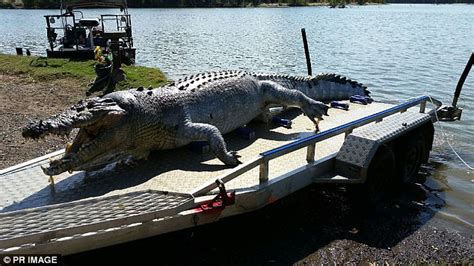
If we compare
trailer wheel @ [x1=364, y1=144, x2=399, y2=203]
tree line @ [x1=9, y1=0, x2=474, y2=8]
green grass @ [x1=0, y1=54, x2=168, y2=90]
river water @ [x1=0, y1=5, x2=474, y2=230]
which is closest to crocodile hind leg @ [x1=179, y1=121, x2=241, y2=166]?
trailer wheel @ [x1=364, y1=144, x2=399, y2=203]

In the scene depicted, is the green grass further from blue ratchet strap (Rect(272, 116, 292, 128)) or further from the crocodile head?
the crocodile head

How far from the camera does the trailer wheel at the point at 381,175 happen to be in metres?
5.88

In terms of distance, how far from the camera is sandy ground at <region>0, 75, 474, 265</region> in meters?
5.11

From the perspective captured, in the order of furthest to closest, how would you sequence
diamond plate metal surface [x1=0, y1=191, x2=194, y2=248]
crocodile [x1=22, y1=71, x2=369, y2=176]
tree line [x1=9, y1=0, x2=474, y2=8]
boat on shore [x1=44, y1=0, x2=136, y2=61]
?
tree line [x1=9, y1=0, x2=474, y2=8]
boat on shore [x1=44, y1=0, x2=136, y2=61]
crocodile [x1=22, y1=71, x2=369, y2=176]
diamond plate metal surface [x1=0, y1=191, x2=194, y2=248]

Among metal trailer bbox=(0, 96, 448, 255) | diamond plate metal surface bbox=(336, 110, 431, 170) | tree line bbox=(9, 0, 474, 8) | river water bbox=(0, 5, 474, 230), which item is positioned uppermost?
tree line bbox=(9, 0, 474, 8)

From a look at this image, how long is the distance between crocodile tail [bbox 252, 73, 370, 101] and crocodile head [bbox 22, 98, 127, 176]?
3553 mm

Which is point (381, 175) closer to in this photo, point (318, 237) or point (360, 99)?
point (318, 237)

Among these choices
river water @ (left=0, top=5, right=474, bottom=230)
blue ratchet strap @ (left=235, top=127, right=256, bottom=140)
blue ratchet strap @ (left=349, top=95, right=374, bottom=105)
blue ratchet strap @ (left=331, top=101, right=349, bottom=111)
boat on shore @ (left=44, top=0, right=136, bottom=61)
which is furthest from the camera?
boat on shore @ (left=44, top=0, right=136, bottom=61)

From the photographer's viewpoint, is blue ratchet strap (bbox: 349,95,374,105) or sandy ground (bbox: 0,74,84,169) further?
blue ratchet strap (bbox: 349,95,374,105)

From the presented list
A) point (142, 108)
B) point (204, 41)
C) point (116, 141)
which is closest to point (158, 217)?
point (116, 141)

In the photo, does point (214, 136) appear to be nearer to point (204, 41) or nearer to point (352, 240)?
point (352, 240)

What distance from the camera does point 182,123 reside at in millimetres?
5805

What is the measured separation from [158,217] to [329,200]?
3.31 meters

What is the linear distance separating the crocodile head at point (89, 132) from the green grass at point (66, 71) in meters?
9.53
